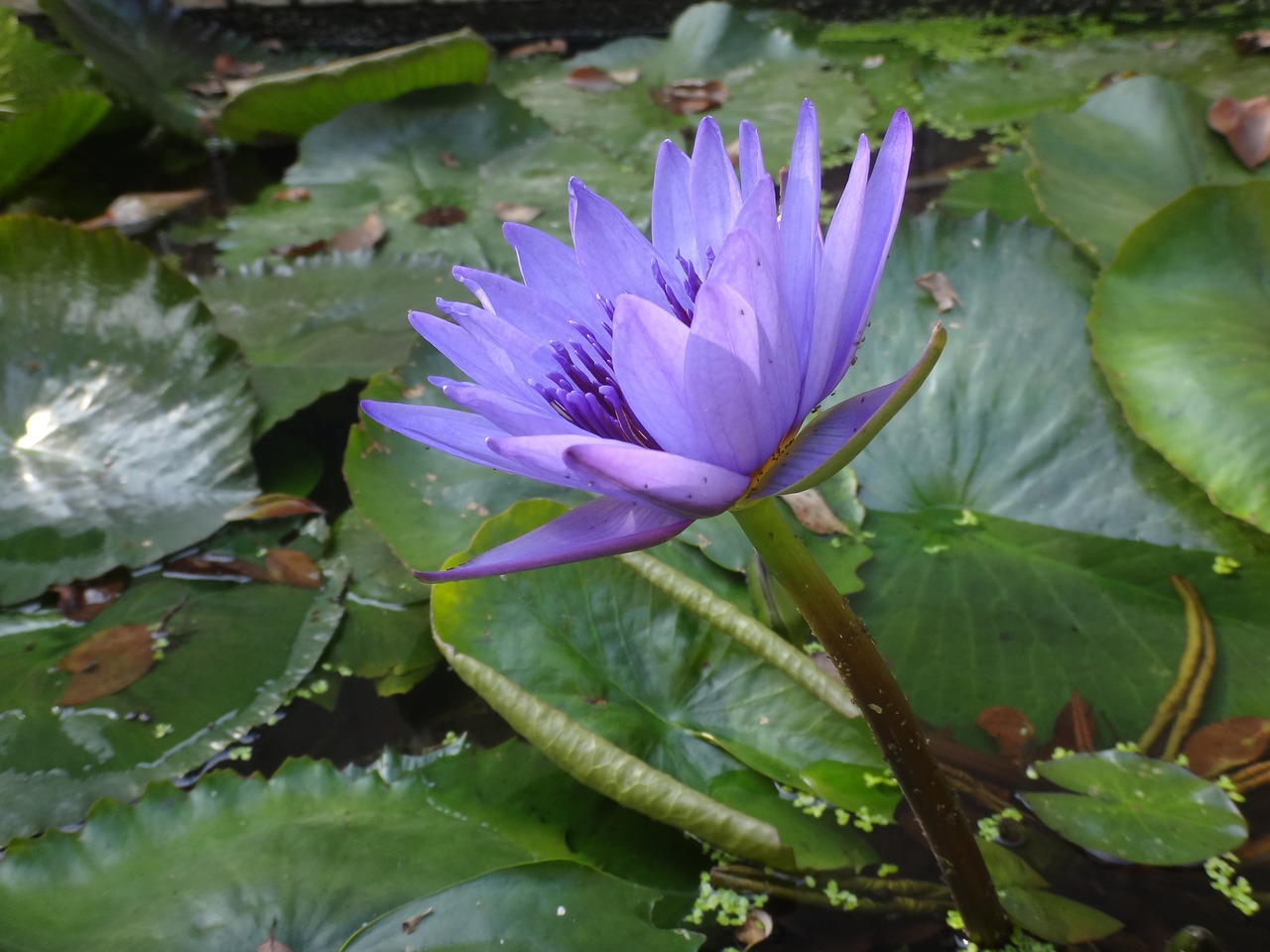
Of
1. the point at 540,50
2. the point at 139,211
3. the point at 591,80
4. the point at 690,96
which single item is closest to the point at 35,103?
the point at 139,211

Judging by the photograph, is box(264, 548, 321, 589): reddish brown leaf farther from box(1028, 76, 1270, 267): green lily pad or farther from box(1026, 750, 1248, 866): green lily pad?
box(1028, 76, 1270, 267): green lily pad

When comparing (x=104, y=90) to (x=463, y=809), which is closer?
(x=463, y=809)

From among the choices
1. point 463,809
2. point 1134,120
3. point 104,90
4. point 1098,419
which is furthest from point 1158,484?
point 104,90

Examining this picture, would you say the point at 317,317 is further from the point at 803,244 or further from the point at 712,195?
the point at 803,244

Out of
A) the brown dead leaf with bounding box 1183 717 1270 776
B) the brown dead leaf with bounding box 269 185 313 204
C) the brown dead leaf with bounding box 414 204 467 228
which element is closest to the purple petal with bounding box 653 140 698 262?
the brown dead leaf with bounding box 1183 717 1270 776

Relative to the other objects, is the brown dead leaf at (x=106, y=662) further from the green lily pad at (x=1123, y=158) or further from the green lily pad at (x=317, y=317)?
the green lily pad at (x=1123, y=158)

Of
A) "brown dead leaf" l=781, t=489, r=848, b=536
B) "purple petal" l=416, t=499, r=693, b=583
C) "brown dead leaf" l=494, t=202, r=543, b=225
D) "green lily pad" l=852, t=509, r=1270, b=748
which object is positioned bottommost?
"green lily pad" l=852, t=509, r=1270, b=748

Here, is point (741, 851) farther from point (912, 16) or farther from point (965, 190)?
point (912, 16)
